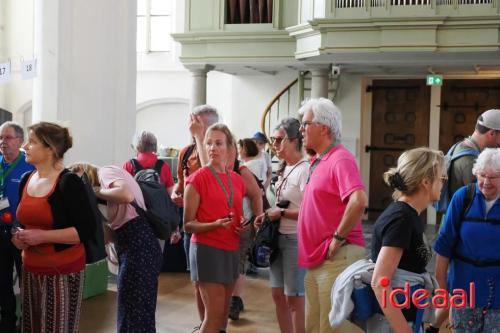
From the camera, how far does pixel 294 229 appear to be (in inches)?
167

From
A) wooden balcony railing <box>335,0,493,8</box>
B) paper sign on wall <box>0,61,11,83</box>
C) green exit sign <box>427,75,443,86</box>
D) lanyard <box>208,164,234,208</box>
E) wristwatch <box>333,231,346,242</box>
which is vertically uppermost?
wooden balcony railing <box>335,0,493,8</box>

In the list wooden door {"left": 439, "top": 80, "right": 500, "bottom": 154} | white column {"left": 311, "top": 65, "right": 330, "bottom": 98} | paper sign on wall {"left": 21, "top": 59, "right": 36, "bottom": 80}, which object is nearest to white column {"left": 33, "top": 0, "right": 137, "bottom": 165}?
paper sign on wall {"left": 21, "top": 59, "right": 36, "bottom": 80}

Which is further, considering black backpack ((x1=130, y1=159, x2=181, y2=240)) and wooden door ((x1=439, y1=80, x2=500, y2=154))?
wooden door ((x1=439, y1=80, x2=500, y2=154))

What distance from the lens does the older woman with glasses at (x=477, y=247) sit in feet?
10.7

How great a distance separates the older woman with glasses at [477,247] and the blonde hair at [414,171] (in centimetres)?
56

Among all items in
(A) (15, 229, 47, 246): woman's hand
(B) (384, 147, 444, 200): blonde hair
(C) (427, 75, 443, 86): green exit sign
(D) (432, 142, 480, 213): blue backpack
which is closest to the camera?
(B) (384, 147, 444, 200): blonde hair

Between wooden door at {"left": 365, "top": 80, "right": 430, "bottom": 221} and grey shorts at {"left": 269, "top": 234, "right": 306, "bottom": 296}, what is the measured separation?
9358mm

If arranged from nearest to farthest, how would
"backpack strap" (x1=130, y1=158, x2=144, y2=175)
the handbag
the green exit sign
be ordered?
the handbag → "backpack strap" (x1=130, y1=158, x2=144, y2=175) → the green exit sign

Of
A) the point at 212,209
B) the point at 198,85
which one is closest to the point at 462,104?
the point at 198,85

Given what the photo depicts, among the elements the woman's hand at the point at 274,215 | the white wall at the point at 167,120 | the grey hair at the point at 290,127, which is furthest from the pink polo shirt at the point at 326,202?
the white wall at the point at 167,120

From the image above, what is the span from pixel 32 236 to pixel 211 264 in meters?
1.13

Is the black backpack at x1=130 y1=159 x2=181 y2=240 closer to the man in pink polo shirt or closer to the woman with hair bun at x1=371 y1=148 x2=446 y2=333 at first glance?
the man in pink polo shirt

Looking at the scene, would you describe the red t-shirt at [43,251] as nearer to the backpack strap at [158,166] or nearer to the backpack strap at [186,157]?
the backpack strap at [186,157]

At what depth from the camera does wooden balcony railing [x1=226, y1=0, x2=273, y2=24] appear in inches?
512
